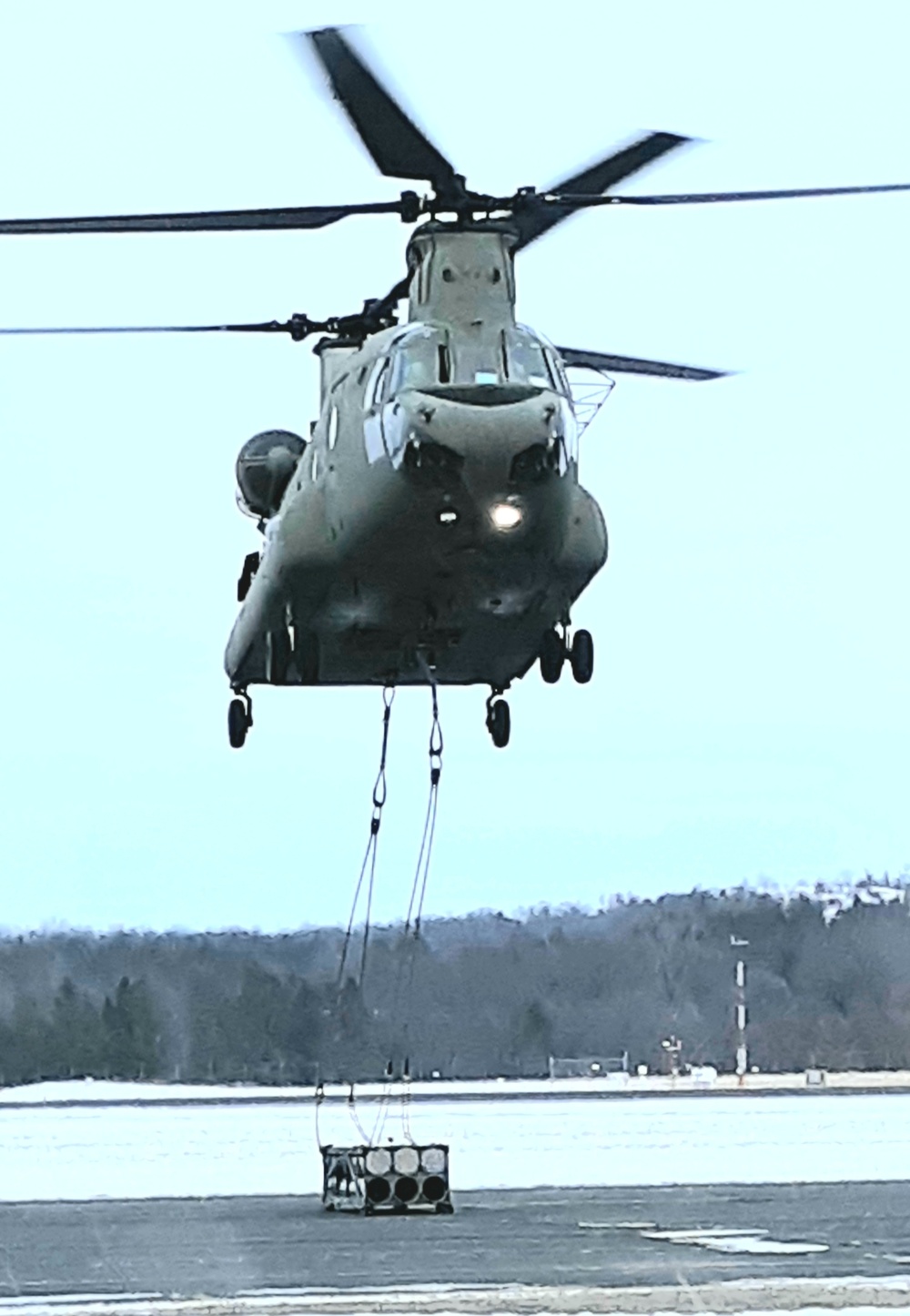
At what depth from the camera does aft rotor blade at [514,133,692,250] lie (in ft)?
73.3

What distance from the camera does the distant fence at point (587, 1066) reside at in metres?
80.5

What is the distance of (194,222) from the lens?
20562mm

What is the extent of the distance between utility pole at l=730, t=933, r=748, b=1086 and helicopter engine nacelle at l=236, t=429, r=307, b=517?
57.0m

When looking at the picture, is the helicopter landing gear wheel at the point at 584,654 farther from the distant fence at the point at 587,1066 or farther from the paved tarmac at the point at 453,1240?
the distant fence at the point at 587,1066

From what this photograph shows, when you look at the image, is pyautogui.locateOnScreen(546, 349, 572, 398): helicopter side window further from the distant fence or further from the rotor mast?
the distant fence

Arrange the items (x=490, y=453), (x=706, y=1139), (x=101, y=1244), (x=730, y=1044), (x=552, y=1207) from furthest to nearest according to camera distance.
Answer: (x=730, y=1044), (x=706, y=1139), (x=552, y=1207), (x=101, y=1244), (x=490, y=453)

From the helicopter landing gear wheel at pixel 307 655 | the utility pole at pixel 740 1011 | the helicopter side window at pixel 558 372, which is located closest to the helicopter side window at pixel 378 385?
the helicopter side window at pixel 558 372

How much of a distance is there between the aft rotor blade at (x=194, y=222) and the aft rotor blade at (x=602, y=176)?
1.69m

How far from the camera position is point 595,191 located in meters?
23.0

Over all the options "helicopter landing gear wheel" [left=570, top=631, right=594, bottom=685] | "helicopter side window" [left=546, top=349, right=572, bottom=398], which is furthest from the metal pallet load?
"helicopter side window" [left=546, top=349, right=572, bottom=398]

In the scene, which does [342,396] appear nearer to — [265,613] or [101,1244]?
[265,613]

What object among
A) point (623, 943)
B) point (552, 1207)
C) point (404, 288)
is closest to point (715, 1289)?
point (404, 288)

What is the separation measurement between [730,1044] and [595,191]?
68639 millimetres

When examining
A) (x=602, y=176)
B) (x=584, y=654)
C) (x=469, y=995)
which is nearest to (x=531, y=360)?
(x=602, y=176)
